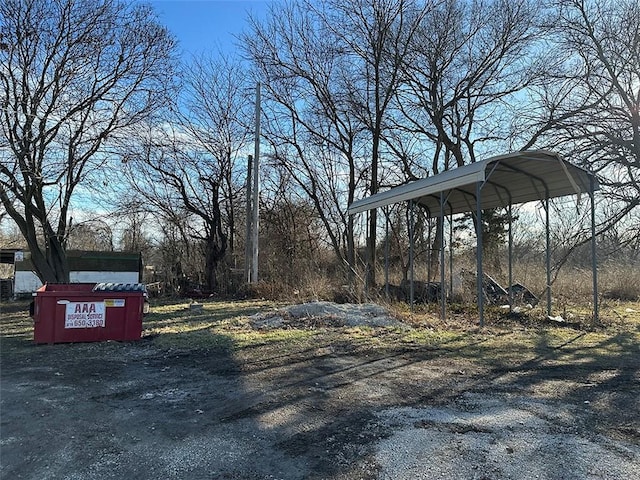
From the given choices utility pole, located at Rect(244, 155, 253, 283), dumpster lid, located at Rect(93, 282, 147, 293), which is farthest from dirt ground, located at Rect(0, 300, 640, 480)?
utility pole, located at Rect(244, 155, 253, 283)

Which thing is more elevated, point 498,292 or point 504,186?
point 504,186

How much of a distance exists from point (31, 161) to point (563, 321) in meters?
12.9

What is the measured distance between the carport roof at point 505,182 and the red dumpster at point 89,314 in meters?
5.92

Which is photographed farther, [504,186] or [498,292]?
[498,292]

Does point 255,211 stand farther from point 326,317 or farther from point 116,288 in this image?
point 116,288

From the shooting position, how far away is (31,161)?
12.2 metres

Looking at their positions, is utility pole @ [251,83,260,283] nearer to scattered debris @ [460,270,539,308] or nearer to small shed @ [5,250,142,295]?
small shed @ [5,250,142,295]

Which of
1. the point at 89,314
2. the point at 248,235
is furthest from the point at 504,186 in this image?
the point at 248,235

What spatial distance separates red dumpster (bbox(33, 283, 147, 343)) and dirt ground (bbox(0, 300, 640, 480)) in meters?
0.56

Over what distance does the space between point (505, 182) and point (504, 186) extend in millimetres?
324

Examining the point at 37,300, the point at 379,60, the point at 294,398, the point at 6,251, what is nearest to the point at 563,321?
the point at 294,398

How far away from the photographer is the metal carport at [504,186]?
8.56m

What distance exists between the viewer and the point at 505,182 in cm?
1098

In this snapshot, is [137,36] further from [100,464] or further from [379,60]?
[100,464]
